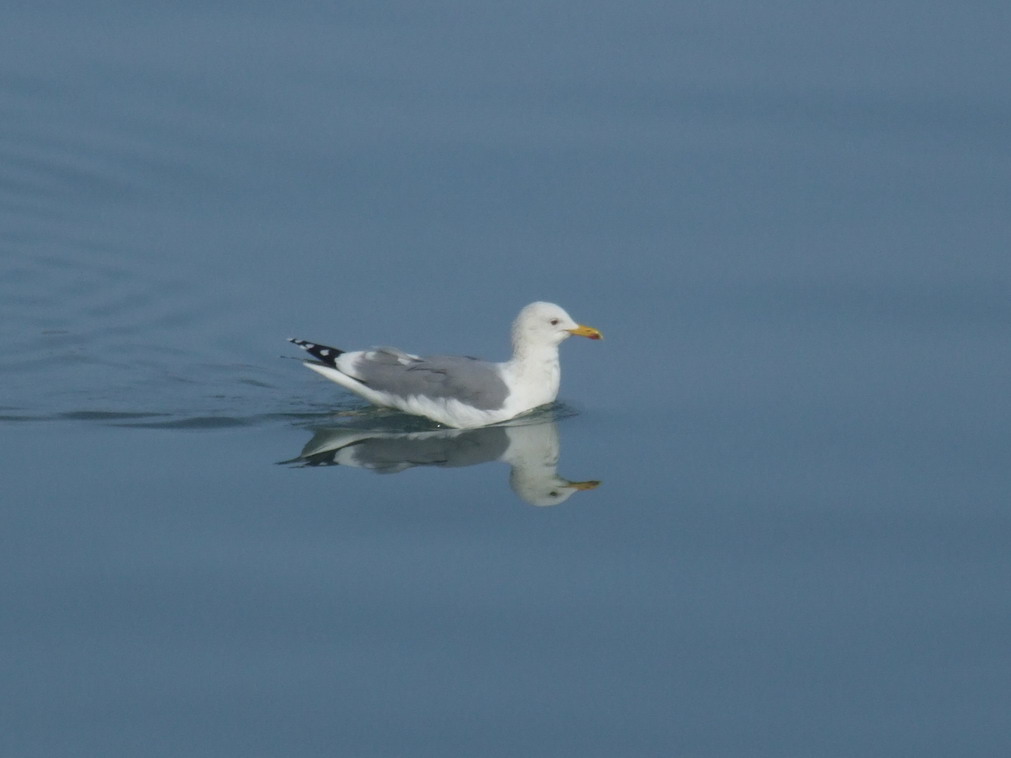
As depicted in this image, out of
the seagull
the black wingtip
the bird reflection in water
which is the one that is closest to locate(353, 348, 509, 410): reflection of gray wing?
the seagull

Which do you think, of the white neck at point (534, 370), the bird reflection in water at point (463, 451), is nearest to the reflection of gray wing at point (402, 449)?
the bird reflection in water at point (463, 451)

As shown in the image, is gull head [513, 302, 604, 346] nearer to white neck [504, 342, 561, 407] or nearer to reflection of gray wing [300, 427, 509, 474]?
white neck [504, 342, 561, 407]

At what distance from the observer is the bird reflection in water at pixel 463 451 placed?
1080 centimetres

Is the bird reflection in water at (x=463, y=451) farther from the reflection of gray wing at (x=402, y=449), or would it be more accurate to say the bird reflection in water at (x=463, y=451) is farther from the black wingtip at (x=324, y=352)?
the black wingtip at (x=324, y=352)

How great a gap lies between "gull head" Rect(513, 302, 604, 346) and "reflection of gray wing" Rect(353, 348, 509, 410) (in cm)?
38

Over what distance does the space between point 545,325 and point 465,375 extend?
0.71m

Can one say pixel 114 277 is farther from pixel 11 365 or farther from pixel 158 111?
pixel 158 111

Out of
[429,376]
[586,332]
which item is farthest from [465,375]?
[586,332]

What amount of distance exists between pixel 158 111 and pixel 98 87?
820mm

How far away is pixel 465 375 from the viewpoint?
11867mm

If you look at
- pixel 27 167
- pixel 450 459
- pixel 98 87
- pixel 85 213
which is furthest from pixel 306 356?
pixel 98 87

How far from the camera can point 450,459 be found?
37.1ft

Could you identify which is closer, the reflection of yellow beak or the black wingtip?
the reflection of yellow beak

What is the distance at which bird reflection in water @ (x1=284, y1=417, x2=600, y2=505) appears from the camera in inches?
425
